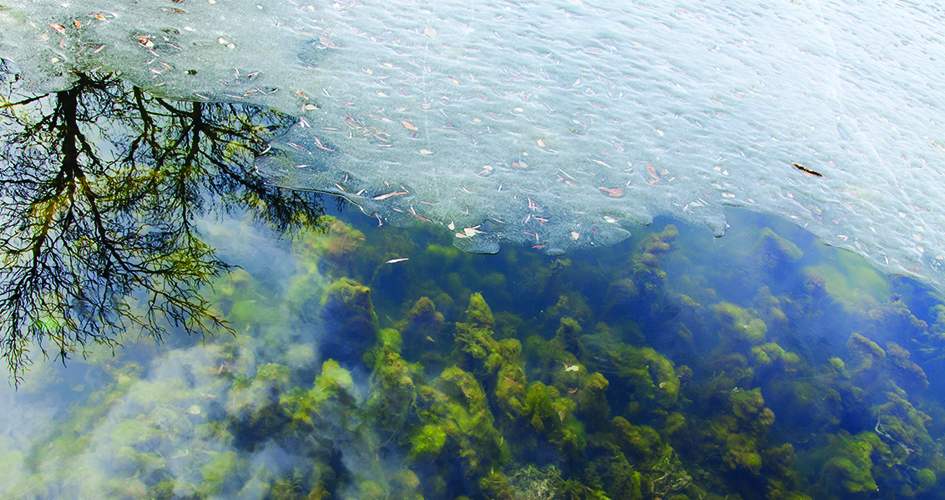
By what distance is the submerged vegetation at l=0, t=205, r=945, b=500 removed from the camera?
238cm

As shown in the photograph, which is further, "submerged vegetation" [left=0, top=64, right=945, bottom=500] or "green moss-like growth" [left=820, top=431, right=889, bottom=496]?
"green moss-like growth" [left=820, top=431, right=889, bottom=496]

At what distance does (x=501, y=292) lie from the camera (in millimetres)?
3418

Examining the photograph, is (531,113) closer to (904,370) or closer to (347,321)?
(347,321)

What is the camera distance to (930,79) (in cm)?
720

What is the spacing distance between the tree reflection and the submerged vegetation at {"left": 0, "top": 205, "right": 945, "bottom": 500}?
0.81 feet

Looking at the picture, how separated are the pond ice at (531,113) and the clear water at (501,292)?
0.03m

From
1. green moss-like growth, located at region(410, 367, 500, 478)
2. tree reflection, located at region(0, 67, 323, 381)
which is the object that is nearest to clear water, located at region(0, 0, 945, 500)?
green moss-like growth, located at region(410, 367, 500, 478)

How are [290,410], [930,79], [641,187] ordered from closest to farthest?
[290,410]
[641,187]
[930,79]

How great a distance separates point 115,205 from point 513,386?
3.06 meters

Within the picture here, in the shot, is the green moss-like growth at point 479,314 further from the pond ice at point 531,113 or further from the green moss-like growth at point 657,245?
the green moss-like growth at point 657,245

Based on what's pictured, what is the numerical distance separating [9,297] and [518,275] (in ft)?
10.8

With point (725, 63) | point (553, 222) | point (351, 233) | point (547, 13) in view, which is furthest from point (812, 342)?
point (547, 13)

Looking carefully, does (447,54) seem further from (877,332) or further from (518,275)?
(877,332)

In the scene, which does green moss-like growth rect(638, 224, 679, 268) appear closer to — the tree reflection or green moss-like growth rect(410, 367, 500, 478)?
green moss-like growth rect(410, 367, 500, 478)
